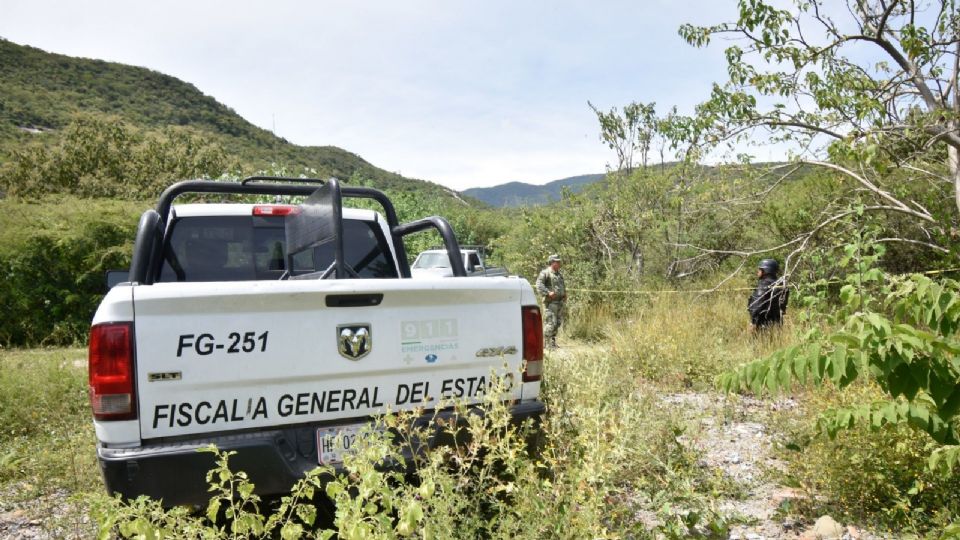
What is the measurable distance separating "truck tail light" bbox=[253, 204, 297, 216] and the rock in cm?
373

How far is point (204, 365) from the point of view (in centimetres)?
252

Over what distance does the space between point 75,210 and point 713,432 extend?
521 inches

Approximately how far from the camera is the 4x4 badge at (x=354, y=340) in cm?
279

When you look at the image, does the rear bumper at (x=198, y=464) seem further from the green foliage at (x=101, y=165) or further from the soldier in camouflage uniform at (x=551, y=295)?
the green foliage at (x=101, y=165)

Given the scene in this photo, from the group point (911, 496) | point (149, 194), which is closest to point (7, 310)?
point (911, 496)

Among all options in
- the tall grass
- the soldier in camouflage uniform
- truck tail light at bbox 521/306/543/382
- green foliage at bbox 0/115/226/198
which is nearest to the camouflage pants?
the soldier in camouflage uniform

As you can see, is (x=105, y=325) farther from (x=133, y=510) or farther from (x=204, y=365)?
(x=133, y=510)

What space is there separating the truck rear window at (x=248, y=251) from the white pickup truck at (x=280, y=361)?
236 millimetres

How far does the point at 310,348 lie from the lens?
2.72m

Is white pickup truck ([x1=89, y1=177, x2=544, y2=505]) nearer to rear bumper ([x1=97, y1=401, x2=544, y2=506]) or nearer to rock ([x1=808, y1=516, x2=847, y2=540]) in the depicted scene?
rear bumper ([x1=97, y1=401, x2=544, y2=506])

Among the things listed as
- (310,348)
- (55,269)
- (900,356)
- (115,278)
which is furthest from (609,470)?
(55,269)

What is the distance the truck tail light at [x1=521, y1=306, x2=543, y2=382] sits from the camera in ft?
10.7

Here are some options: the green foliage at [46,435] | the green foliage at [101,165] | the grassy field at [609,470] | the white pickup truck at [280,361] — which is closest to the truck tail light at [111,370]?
the white pickup truck at [280,361]

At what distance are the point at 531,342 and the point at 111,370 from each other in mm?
2020
